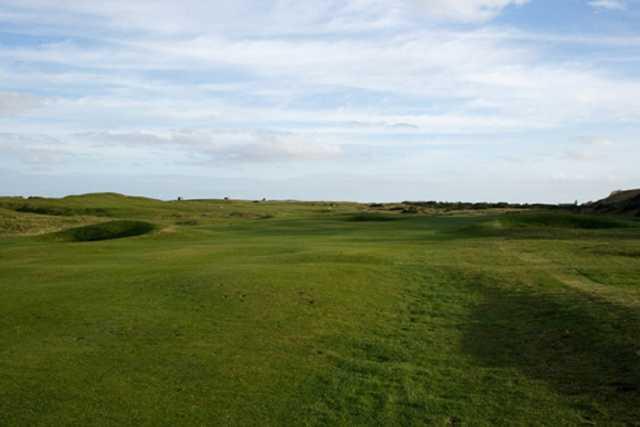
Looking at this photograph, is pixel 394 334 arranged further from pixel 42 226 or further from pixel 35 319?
pixel 42 226

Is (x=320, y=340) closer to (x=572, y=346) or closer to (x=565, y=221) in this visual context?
(x=572, y=346)

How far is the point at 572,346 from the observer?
11.8 metres

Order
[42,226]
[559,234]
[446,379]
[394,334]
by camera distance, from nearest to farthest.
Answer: [446,379]
[394,334]
[559,234]
[42,226]

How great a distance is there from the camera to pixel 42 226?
49438 mm

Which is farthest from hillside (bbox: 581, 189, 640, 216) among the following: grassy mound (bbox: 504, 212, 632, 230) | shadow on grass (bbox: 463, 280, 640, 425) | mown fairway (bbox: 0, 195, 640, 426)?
shadow on grass (bbox: 463, 280, 640, 425)

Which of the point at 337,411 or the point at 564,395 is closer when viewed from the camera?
the point at 337,411

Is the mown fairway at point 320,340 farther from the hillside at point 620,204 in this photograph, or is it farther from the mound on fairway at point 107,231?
the hillside at point 620,204

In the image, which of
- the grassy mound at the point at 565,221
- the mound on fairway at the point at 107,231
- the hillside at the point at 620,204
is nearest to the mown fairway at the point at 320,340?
the mound on fairway at the point at 107,231

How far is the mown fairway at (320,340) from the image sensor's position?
8.42m

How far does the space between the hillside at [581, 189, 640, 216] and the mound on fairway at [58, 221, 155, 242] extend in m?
48.4

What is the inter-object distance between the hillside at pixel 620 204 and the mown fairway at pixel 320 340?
150ft

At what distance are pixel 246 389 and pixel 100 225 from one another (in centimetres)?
3751

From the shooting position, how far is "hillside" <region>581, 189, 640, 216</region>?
221 ft

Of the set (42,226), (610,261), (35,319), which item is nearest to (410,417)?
(35,319)
